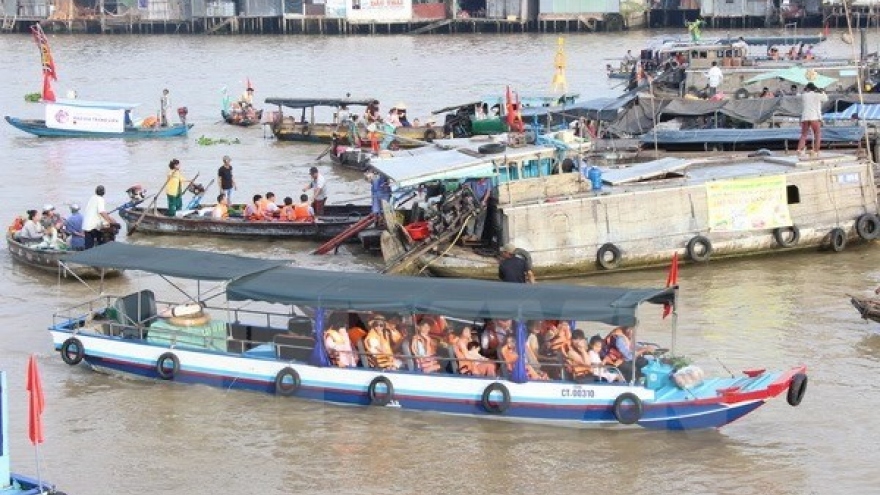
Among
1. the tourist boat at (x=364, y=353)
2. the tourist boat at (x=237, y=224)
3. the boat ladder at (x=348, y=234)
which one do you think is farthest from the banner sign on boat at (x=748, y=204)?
the tourist boat at (x=364, y=353)

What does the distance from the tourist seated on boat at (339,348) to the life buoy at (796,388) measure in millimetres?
4914

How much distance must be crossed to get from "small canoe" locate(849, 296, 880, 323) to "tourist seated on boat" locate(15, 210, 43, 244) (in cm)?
1355

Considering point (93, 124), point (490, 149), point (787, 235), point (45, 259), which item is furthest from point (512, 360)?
point (93, 124)

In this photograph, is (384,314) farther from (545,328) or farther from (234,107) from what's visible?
(234,107)

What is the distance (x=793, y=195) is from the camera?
26531 millimetres

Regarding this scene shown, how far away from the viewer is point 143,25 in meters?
98.5

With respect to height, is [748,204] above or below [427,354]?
above

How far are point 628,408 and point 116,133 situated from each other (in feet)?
98.0

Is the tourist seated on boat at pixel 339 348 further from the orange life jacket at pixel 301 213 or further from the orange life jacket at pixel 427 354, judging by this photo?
the orange life jacket at pixel 301 213

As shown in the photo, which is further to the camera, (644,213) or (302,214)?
(302,214)

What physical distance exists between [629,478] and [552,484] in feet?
2.68

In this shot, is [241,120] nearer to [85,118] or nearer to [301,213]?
[85,118]

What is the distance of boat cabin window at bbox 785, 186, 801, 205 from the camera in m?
26.5

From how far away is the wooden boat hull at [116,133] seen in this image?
146 feet
